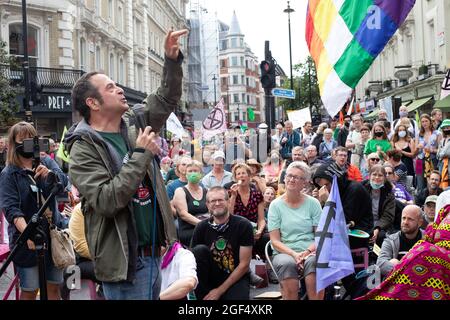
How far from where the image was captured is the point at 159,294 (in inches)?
129

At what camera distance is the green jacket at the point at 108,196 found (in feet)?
9.62

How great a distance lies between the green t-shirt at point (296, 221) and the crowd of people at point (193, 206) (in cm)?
1

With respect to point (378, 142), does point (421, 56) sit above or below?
above

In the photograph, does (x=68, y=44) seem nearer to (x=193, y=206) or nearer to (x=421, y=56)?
(x=421, y=56)

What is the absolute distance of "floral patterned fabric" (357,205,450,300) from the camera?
10.0ft

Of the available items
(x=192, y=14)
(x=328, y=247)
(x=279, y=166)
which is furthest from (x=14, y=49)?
(x=192, y=14)

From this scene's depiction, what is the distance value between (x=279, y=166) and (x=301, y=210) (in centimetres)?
584

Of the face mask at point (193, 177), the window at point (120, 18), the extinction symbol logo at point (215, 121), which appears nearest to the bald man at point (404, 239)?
the face mask at point (193, 177)

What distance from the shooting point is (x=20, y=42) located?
1113 inches

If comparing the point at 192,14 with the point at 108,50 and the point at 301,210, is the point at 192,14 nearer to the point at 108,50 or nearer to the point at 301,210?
the point at 108,50

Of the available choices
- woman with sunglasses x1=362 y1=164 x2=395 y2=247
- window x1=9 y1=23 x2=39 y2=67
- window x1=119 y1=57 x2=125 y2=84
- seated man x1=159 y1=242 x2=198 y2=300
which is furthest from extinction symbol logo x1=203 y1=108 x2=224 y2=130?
window x1=119 y1=57 x2=125 y2=84

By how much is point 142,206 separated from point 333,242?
114 inches

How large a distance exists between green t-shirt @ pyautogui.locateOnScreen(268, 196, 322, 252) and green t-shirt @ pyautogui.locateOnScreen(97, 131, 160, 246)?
3.48 metres

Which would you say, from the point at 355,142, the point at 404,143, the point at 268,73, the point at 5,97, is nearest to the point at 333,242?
the point at 404,143
